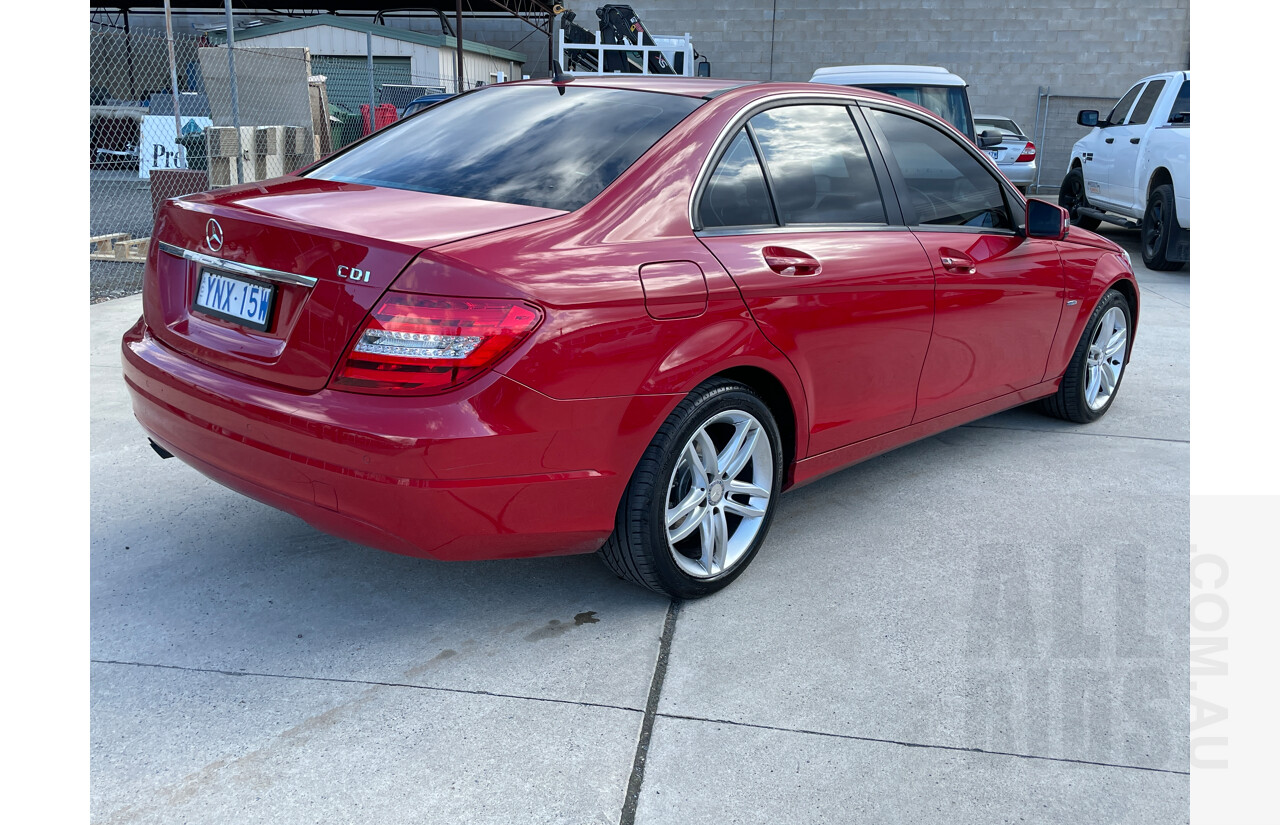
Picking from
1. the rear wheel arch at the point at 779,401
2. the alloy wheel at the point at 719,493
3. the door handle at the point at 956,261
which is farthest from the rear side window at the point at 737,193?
the door handle at the point at 956,261

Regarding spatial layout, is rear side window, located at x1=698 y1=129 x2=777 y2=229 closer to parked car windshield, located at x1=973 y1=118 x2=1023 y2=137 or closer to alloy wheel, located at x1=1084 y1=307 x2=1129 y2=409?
alloy wheel, located at x1=1084 y1=307 x2=1129 y2=409

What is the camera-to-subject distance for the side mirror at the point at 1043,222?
4277mm

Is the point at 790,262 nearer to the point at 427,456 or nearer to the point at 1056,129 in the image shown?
the point at 427,456

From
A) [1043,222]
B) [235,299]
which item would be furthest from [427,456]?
[1043,222]

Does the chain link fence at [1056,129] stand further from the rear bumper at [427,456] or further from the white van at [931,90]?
the rear bumper at [427,456]

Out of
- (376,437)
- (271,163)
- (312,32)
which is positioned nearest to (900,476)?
(376,437)

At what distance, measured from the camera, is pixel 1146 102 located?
11.5 meters

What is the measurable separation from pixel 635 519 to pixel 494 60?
2683 cm

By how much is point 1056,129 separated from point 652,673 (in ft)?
83.2

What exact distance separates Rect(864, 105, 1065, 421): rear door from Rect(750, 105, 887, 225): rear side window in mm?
179

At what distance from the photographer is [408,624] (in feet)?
10.1

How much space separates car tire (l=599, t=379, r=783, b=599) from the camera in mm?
2953

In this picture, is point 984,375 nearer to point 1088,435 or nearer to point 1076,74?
point 1088,435

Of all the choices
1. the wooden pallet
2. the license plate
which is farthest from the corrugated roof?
the license plate
